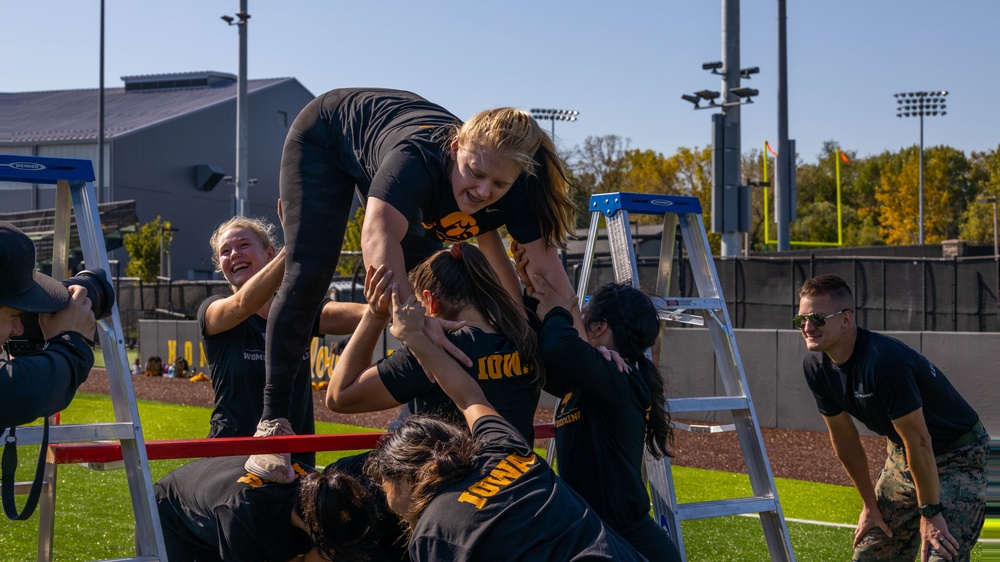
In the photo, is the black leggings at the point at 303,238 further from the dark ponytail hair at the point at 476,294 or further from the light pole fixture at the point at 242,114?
the light pole fixture at the point at 242,114

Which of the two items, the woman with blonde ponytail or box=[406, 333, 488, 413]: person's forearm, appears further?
the woman with blonde ponytail

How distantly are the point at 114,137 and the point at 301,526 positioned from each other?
4635 centimetres

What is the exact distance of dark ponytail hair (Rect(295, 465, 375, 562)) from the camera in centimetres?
319

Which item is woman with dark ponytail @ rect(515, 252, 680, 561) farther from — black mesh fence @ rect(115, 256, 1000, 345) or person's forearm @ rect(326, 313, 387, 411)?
black mesh fence @ rect(115, 256, 1000, 345)

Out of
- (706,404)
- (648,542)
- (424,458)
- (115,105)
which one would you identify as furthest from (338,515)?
(115,105)

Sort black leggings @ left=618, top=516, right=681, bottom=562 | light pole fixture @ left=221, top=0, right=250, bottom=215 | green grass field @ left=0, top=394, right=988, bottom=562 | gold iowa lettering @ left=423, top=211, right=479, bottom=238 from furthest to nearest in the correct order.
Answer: light pole fixture @ left=221, top=0, right=250, bottom=215, green grass field @ left=0, top=394, right=988, bottom=562, gold iowa lettering @ left=423, top=211, right=479, bottom=238, black leggings @ left=618, top=516, right=681, bottom=562

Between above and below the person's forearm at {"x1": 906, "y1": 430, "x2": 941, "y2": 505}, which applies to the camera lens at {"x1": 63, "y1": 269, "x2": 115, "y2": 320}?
above

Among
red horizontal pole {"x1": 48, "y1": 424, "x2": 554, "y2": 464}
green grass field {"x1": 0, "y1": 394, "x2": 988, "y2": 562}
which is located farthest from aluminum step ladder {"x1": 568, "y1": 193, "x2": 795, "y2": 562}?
red horizontal pole {"x1": 48, "y1": 424, "x2": 554, "y2": 464}

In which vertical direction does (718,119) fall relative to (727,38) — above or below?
below

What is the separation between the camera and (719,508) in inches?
166

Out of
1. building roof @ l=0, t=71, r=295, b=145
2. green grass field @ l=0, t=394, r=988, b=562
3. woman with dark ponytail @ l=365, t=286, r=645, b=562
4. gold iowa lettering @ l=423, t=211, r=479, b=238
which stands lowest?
green grass field @ l=0, t=394, r=988, b=562

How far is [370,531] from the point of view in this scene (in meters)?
3.28

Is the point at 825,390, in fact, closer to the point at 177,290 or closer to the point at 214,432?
the point at 214,432

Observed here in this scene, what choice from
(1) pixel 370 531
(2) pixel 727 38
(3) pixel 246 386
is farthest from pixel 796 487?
(2) pixel 727 38
